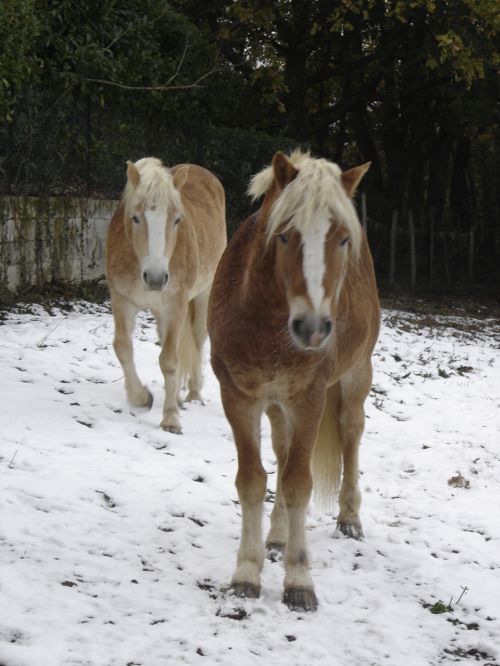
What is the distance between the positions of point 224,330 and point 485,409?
4.82 m

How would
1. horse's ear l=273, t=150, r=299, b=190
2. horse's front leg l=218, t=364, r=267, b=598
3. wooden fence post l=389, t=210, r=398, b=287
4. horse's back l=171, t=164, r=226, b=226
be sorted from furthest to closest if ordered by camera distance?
wooden fence post l=389, t=210, r=398, b=287 < horse's back l=171, t=164, r=226, b=226 < horse's front leg l=218, t=364, r=267, b=598 < horse's ear l=273, t=150, r=299, b=190

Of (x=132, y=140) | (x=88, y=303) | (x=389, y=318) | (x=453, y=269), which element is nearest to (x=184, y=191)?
(x=88, y=303)

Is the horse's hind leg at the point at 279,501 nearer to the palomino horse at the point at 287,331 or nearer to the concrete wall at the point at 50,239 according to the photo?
the palomino horse at the point at 287,331

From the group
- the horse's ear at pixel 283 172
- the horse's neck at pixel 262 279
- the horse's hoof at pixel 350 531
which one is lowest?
the horse's hoof at pixel 350 531

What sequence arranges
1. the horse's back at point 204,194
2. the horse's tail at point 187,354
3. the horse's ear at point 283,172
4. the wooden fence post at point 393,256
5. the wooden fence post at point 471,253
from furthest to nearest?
the wooden fence post at point 471,253
the wooden fence post at point 393,256
the horse's back at point 204,194
the horse's tail at point 187,354
the horse's ear at point 283,172

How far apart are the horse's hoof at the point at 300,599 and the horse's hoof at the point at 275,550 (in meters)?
0.49

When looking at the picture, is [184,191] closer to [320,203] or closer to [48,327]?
[48,327]

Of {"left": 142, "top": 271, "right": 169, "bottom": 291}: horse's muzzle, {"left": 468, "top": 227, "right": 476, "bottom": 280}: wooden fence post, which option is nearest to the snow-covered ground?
{"left": 142, "top": 271, "right": 169, "bottom": 291}: horse's muzzle

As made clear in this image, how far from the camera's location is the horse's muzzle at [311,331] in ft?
10.4

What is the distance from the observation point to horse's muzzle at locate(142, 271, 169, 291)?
584 centimetres

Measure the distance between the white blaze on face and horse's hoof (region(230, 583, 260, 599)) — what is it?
1.30 m

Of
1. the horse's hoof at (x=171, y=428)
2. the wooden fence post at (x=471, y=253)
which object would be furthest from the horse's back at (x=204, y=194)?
the wooden fence post at (x=471, y=253)

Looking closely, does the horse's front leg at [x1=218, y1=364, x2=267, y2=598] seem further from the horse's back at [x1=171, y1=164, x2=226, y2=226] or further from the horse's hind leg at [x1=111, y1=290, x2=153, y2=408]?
the horse's back at [x1=171, y1=164, x2=226, y2=226]

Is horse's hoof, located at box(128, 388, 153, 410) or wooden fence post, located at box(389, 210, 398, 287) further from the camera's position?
wooden fence post, located at box(389, 210, 398, 287)
